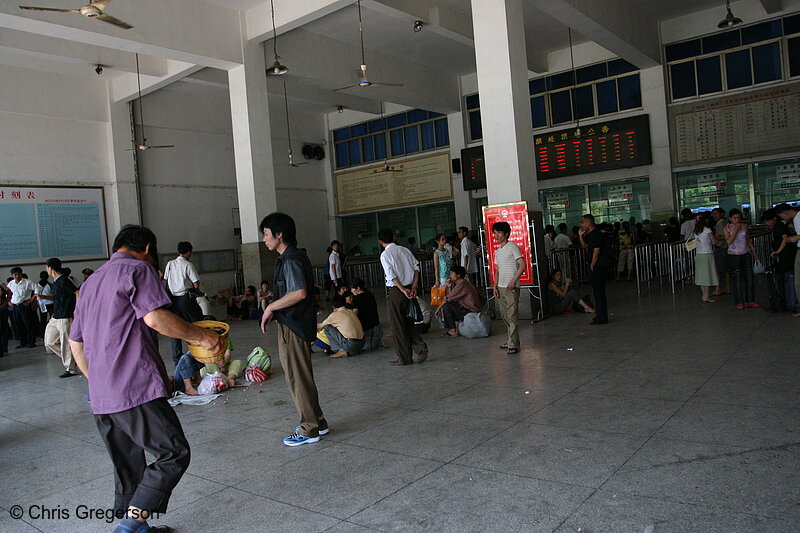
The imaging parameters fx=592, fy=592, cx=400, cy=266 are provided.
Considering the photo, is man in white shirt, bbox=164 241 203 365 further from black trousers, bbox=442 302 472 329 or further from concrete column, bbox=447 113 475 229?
concrete column, bbox=447 113 475 229

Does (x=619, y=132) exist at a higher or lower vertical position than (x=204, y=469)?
higher

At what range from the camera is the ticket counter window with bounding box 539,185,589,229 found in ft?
52.1

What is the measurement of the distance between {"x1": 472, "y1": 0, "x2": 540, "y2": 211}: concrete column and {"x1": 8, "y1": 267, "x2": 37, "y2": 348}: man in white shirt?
28.0ft

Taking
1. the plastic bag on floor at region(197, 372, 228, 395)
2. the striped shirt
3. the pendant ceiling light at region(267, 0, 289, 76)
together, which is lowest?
the plastic bag on floor at region(197, 372, 228, 395)

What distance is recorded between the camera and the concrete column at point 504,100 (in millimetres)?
8805

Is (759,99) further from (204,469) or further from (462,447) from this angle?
(204,469)

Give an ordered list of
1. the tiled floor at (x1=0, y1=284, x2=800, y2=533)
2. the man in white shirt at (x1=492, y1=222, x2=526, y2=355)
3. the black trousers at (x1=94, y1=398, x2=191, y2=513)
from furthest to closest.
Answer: the man in white shirt at (x1=492, y1=222, x2=526, y2=355) < the tiled floor at (x1=0, y1=284, x2=800, y2=533) < the black trousers at (x1=94, y1=398, x2=191, y2=513)

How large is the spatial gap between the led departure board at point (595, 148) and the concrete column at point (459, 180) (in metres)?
2.38

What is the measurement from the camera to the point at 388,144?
1944cm

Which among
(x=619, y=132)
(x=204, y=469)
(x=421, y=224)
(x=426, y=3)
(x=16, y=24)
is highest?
(x=426, y=3)

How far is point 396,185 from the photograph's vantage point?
63.2 ft

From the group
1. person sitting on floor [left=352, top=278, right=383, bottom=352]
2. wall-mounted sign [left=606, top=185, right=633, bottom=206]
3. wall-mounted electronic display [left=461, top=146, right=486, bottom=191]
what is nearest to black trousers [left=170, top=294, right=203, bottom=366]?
person sitting on floor [left=352, top=278, right=383, bottom=352]

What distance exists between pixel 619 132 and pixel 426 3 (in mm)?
6091

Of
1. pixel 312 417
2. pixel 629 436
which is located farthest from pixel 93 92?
pixel 629 436
